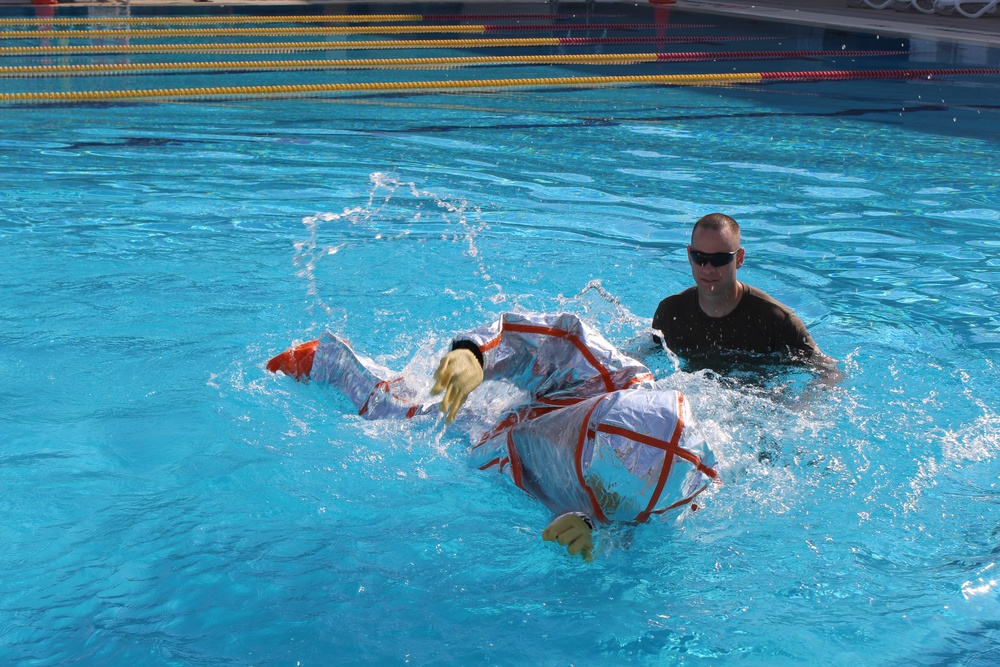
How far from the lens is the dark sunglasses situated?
337 centimetres

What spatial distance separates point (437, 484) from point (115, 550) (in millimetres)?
1017

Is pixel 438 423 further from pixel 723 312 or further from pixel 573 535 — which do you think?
pixel 723 312

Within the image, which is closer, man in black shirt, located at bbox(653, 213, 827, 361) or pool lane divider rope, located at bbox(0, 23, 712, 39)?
man in black shirt, located at bbox(653, 213, 827, 361)

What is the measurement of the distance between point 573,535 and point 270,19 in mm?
14186

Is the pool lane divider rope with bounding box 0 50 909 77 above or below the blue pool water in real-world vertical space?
above

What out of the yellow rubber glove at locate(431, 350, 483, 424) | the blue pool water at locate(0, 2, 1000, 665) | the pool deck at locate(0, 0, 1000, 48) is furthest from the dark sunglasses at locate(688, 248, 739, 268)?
the pool deck at locate(0, 0, 1000, 48)

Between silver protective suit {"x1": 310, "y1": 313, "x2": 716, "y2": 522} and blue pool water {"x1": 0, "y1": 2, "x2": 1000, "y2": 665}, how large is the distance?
189mm

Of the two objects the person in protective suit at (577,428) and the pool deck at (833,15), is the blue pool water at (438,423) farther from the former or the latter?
the pool deck at (833,15)

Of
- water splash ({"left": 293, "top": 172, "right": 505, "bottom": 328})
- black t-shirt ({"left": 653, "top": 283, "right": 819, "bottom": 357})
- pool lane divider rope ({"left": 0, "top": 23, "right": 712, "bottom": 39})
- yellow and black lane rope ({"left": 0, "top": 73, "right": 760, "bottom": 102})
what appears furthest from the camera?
pool lane divider rope ({"left": 0, "top": 23, "right": 712, "bottom": 39})

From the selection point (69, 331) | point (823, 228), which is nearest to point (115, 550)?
point (69, 331)

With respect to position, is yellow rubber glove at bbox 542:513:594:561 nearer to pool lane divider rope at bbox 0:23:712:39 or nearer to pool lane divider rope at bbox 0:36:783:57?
pool lane divider rope at bbox 0:36:783:57

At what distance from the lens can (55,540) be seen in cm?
307

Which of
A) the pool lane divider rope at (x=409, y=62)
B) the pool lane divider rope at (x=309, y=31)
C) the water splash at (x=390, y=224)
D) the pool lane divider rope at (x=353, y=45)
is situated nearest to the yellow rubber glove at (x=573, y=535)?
the water splash at (x=390, y=224)

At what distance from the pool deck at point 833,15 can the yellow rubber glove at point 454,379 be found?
12.3 metres
